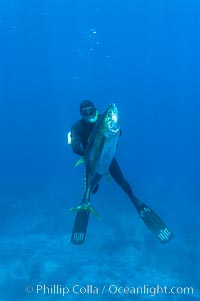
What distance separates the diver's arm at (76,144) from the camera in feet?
18.1

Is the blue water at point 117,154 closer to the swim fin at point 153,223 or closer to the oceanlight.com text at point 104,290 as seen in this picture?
the oceanlight.com text at point 104,290

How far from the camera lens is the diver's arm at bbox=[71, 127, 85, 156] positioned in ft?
18.1

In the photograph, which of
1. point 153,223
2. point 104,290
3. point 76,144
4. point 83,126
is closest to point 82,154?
point 76,144

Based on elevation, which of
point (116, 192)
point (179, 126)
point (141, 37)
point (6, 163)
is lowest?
point (116, 192)

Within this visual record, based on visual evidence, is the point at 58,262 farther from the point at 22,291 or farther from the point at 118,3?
the point at 118,3

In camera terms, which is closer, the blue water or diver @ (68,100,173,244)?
diver @ (68,100,173,244)

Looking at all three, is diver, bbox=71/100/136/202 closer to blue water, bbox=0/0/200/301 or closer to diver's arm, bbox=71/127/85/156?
diver's arm, bbox=71/127/85/156

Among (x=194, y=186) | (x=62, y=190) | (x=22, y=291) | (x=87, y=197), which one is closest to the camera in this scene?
(x=87, y=197)

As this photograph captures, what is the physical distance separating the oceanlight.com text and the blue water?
3.8 inches

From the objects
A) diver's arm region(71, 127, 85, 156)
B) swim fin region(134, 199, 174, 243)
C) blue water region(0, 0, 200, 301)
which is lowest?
swim fin region(134, 199, 174, 243)

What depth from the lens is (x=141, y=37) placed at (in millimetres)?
82938

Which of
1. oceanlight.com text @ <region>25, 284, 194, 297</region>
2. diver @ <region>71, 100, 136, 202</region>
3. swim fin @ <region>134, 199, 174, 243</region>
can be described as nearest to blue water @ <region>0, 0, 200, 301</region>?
oceanlight.com text @ <region>25, 284, 194, 297</region>

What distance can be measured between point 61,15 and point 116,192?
5503 cm

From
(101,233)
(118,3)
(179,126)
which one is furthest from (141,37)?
(101,233)
